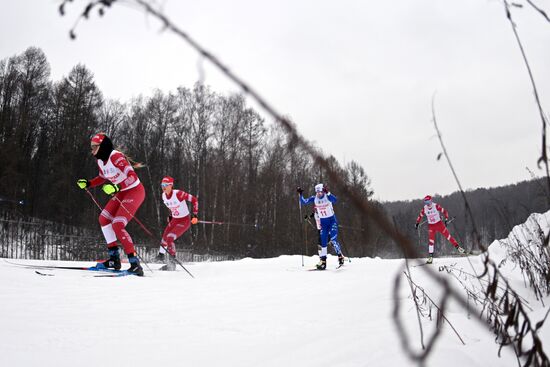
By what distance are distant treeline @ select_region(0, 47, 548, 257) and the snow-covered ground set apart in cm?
2005

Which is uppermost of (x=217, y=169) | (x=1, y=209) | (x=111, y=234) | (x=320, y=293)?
(x=217, y=169)

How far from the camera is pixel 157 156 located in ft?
117

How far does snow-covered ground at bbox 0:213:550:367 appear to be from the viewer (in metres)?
1.89

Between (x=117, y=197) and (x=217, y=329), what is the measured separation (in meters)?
→ 4.44

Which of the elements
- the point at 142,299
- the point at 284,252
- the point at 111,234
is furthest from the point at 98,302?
the point at 284,252

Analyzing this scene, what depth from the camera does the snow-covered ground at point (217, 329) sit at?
189 centimetres

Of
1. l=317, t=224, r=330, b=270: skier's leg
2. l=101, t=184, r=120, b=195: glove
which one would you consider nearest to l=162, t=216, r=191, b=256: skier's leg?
l=101, t=184, r=120, b=195: glove

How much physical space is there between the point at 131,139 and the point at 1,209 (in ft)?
49.8

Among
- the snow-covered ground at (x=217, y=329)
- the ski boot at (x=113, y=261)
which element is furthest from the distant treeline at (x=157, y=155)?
the snow-covered ground at (x=217, y=329)

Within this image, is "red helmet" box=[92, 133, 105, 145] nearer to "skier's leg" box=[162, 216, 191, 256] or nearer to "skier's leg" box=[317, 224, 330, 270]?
"skier's leg" box=[162, 216, 191, 256]

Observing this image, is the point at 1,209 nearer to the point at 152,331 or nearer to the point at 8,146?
the point at 8,146

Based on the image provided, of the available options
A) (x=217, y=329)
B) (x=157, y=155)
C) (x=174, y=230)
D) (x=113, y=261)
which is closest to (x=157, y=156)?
(x=157, y=155)

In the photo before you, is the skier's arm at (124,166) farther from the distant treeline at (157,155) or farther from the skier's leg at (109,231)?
the distant treeline at (157,155)

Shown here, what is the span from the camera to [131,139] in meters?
37.3
